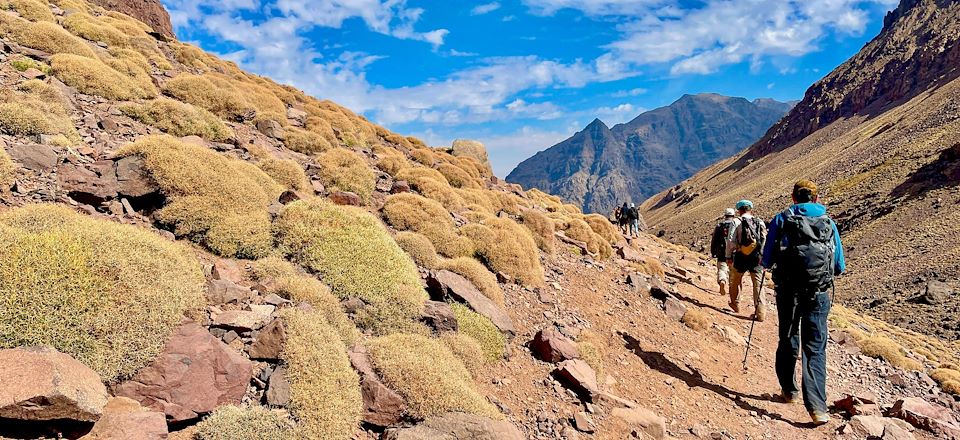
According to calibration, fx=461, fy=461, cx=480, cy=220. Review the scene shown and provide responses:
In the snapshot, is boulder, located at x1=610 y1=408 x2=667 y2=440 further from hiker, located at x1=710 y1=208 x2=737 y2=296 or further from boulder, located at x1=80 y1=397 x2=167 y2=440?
hiker, located at x1=710 y1=208 x2=737 y2=296

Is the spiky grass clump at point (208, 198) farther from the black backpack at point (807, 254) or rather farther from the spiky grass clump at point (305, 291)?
the black backpack at point (807, 254)

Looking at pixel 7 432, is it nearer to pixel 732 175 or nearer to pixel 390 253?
pixel 390 253

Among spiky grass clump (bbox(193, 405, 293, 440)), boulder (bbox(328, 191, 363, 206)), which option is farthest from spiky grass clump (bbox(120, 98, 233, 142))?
spiky grass clump (bbox(193, 405, 293, 440))

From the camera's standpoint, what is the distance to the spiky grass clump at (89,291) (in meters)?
4.25

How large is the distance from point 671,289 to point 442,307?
30.3ft

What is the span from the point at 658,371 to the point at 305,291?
248 inches

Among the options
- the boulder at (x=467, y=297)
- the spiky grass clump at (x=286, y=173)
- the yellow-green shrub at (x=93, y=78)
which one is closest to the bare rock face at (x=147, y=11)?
the yellow-green shrub at (x=93, y=78)

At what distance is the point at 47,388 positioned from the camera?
11.6 feet

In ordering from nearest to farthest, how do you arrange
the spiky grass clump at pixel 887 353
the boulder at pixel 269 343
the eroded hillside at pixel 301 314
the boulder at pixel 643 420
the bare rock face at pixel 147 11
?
the eroded hillside at pixel 301 314, the boulder at pixel 269 343, the boulder at pixel 643 420, the spiky grass clump at pixel 887 353, the bare rock face at pixel 147 11

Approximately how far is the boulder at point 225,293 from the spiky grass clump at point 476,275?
436 centimetres

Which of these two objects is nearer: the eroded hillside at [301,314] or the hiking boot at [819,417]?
the eroded hillside at [301,314]

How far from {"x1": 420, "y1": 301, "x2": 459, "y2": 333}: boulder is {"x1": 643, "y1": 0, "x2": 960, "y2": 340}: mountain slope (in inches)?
1082

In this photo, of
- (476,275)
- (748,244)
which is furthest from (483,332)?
(748,244)

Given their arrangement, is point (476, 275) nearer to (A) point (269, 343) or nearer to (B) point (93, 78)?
(A) point (269, 343)
